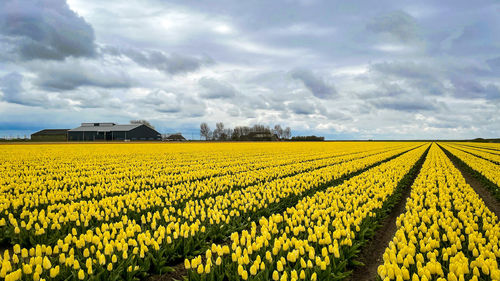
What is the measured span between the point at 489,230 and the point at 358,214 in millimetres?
2488

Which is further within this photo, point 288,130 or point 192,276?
point 288,130

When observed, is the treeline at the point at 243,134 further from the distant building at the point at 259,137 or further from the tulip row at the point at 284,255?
the tulip row at the point at 284,255

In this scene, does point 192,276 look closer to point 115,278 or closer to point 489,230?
point 115,278

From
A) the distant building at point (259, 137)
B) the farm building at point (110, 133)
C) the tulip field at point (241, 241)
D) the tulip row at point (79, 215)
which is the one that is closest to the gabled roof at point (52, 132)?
the farm building at point (110, 133)

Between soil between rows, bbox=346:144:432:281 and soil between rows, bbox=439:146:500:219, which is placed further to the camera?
soil between rows, bbox=439:146:500:219

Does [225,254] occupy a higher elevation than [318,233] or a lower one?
lower

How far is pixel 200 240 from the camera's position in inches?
219

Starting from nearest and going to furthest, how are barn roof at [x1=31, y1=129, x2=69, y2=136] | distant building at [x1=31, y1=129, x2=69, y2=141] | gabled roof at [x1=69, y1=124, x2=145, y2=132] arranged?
gabled roof at [x1=69, y1=124, x2=145, y2=132], distant building at [x1=31, y1=129, x2=69, y2=141], barn roof at [x1=31, y1=129, x2=69, y2=136]

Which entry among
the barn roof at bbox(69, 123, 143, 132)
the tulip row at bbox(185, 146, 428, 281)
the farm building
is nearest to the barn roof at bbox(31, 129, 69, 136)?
the barn roof at bbox(69, 123, 143, 132)

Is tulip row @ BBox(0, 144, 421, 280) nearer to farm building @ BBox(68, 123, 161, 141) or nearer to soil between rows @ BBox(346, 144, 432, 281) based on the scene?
soil between rows @ BBox(346, 144, 432, 281)

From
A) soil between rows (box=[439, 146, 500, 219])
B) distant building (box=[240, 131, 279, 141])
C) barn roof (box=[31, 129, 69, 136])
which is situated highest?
barn roof (box=[31, 129, 69, 136])

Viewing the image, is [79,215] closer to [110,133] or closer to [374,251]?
[374,251]

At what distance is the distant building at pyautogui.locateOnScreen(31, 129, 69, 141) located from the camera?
99688 mm

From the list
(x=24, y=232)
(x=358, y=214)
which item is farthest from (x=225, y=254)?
(x=24, y=232)
